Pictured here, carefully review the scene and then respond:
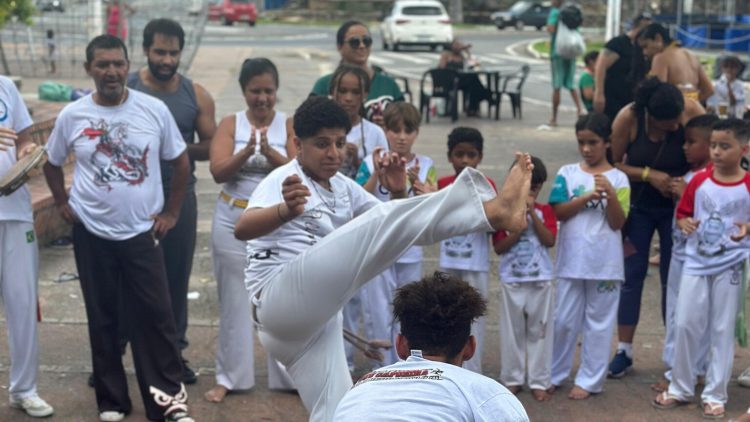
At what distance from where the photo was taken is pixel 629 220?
704 centimetres

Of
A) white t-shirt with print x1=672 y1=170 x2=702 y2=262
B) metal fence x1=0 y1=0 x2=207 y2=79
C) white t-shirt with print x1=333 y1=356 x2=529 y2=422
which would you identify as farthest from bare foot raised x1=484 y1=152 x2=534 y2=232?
metal fence x1=0 y1=0 x2=207 y2=79

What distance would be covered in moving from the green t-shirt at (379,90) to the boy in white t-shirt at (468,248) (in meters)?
0.88

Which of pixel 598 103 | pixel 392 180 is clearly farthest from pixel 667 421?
pixel 598 103

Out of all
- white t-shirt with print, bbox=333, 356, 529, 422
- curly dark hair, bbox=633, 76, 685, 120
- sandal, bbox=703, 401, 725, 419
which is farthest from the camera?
curly dark hair, bbox=633, 76, 685, 120

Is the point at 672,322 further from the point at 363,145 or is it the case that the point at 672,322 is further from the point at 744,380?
the point at 363,145

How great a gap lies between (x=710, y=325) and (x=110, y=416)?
10.9 feet

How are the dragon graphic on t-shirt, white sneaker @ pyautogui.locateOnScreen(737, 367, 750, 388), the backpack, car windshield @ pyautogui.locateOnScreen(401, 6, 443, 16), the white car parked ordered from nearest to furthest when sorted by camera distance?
the dragon graphic on t-shirt → white sneaker @ pyautogui.locateOnScreen(737, 367, 750, 388) → the backpack → the white car parked → car windshield @ pyautogui.locateOnScreen(401, 6, 443, 16)

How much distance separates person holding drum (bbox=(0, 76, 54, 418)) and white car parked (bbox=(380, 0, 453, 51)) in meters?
30.1

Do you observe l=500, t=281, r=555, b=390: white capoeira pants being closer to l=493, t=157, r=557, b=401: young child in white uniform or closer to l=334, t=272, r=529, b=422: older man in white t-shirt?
l=493, t=157, r=557, b=401: young child in white uniform

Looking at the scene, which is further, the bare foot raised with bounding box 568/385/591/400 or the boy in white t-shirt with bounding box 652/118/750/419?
the bare foot raised with bounding box 568/385/591/400

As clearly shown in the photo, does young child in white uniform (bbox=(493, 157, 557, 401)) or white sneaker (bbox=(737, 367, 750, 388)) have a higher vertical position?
young child in white uniform (bbox=(493, 157, 557, 401))

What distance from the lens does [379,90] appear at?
7.41m

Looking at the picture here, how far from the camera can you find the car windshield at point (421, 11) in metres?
36.7

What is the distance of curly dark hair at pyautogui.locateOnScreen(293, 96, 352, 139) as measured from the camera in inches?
199
